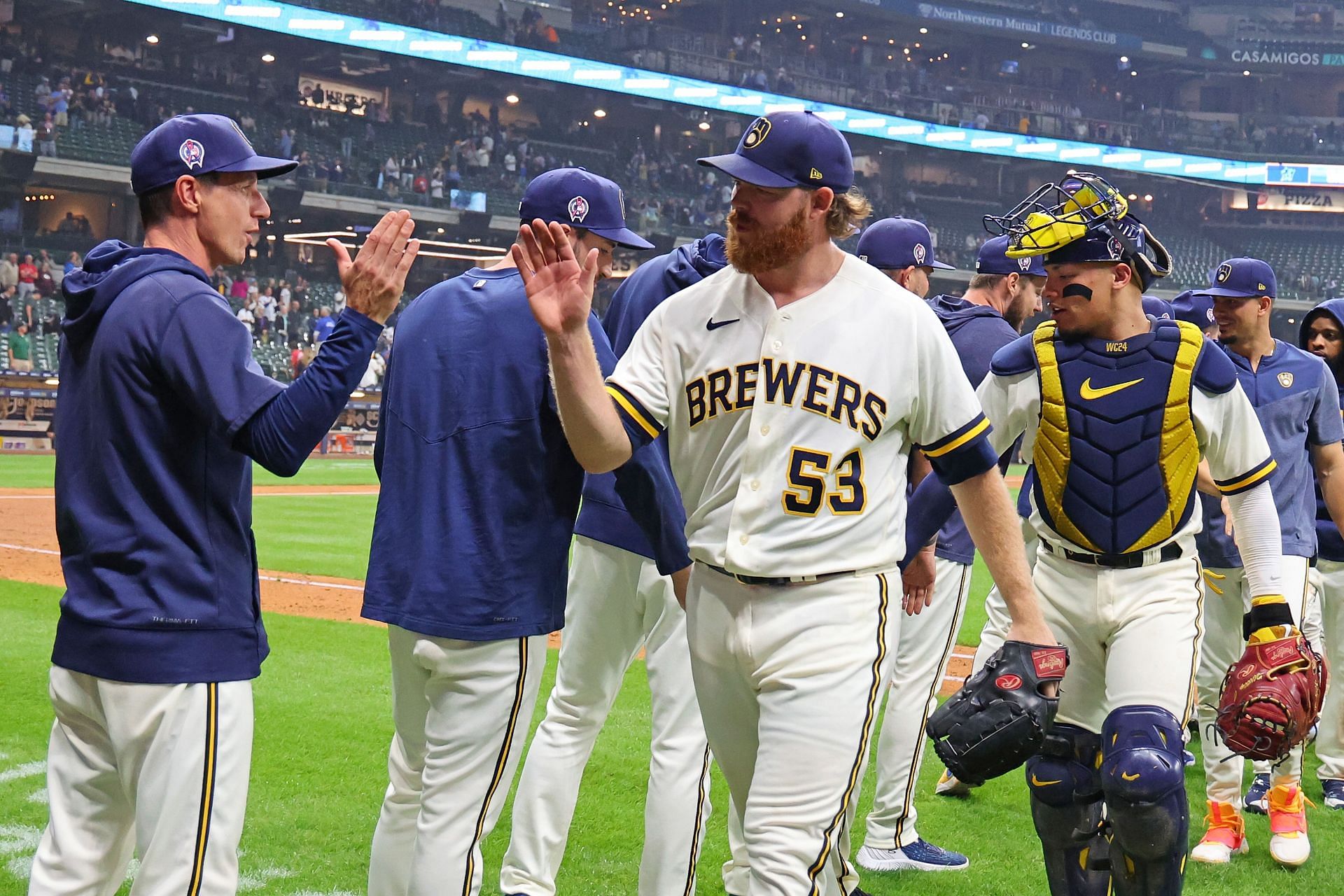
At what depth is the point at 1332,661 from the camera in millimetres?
5953

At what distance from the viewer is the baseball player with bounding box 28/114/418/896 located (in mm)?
2502

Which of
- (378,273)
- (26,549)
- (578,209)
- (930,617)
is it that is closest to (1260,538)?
(930,617)

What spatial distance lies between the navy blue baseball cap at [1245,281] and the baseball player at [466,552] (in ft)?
10.6

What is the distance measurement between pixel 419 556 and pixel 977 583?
10.1 metres

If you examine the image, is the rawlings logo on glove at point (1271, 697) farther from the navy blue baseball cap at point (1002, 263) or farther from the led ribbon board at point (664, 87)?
the led ribbon board at point (664, 87)

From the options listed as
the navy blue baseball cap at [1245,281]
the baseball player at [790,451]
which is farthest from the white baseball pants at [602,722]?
the navy blue baseball cap at [1245,281]

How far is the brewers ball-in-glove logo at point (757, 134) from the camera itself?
2.89m

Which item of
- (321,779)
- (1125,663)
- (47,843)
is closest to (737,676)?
(1125,663)

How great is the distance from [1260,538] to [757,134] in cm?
189

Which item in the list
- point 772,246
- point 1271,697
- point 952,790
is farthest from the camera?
point 952,790

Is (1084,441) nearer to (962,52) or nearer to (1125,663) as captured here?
(1125,663)

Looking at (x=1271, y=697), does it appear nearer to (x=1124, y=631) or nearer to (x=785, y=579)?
(x=1124, y=631)

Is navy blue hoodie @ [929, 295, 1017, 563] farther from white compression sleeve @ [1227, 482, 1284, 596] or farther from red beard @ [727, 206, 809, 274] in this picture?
red beard @ [727, 206, 809, 274]

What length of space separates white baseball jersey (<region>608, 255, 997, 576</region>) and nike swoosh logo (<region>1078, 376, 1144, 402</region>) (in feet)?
2.54
